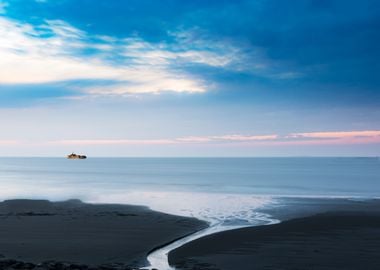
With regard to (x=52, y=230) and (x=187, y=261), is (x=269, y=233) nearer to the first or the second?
(x=187, y=261)

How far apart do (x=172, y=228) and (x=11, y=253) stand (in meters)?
10.0

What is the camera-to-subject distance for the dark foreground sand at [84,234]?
58.5ft

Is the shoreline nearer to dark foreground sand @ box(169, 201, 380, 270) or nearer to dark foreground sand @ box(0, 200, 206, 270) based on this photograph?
dark foreground sand @ box(0, 200, 206, 270)

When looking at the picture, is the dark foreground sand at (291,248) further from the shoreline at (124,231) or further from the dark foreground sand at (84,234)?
the dark foreground sand at (84,234)

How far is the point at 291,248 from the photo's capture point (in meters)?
20.3

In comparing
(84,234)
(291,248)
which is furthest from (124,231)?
(291,248)

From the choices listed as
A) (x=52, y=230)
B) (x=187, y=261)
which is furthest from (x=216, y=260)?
(x=52, y=230)

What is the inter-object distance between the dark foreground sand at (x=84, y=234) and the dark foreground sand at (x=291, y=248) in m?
2.37

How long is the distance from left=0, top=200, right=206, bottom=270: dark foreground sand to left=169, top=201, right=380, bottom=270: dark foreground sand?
2373 millimetres

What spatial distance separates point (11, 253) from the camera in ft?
60.5

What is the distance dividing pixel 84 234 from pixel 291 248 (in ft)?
35.0

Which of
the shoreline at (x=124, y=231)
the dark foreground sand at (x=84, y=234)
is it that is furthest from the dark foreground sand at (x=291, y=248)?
the dark foreground sand at (x=84, y=234)

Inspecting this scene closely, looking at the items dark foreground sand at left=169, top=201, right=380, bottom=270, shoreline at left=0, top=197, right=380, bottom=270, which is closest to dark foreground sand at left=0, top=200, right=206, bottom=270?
shoreline at left=0, top=197, right=380, bottom=270

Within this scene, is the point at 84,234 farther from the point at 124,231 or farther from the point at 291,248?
the point at 291,248
